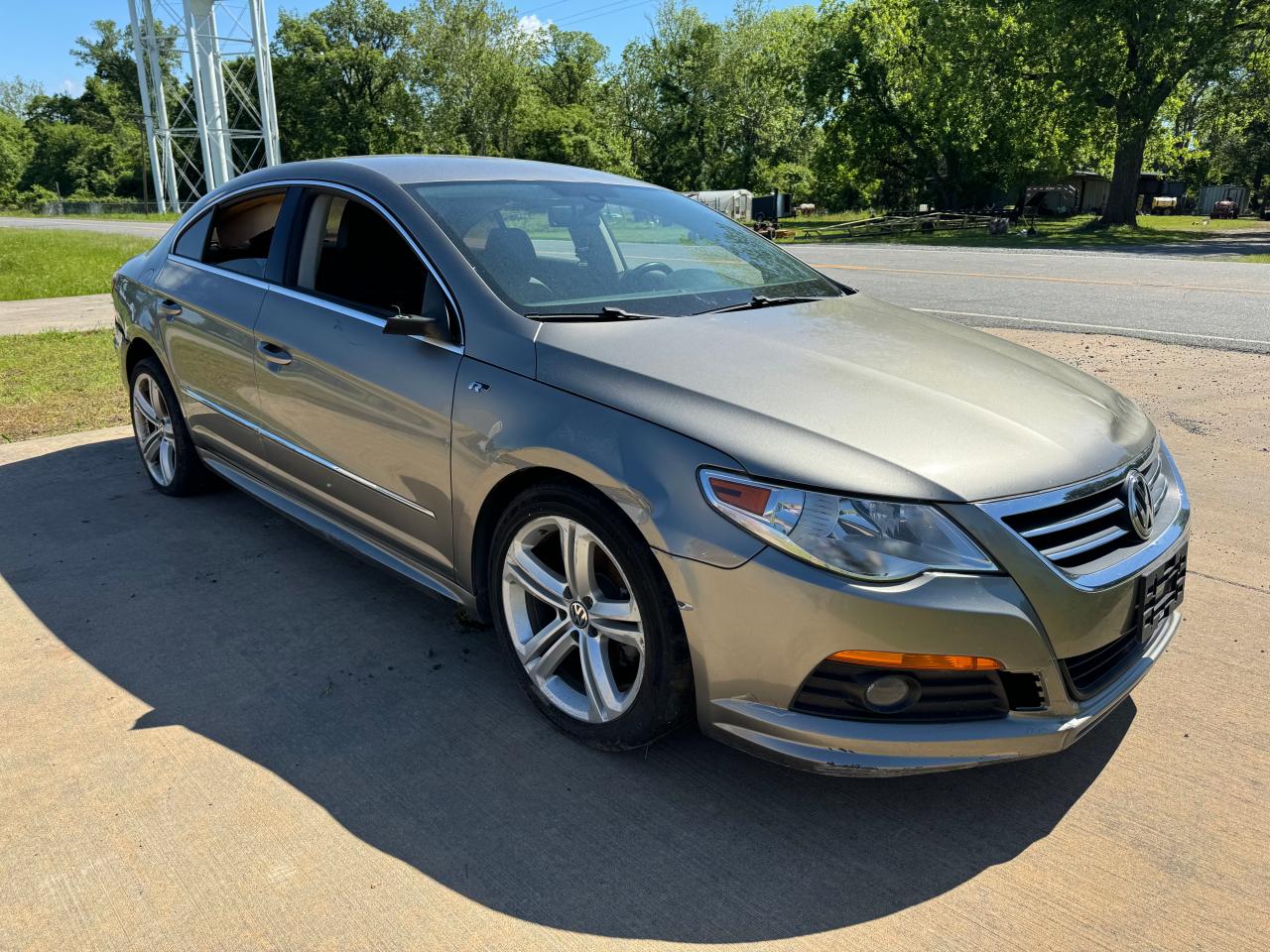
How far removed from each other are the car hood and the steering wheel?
410 mm

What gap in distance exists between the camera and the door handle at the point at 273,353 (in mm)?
3803

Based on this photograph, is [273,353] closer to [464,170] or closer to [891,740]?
[464,170]

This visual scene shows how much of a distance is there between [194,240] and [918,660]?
4149mm

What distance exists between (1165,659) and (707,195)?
137 ft

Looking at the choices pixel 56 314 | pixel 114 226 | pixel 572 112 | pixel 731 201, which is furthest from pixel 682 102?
pixel 56 314

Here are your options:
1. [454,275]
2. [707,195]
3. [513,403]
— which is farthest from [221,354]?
[707,195]

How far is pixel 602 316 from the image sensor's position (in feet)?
10.3

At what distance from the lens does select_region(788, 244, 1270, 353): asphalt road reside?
1020 centimetres

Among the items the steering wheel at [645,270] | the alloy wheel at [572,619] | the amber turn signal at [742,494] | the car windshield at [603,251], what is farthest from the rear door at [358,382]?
the amber turn signal at [742,494]

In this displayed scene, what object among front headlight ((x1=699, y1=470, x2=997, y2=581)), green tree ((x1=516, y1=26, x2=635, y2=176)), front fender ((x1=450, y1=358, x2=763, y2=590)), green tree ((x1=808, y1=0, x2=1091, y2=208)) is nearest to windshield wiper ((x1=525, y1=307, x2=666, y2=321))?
front fender ((x1=450, y1=358, x2=763, y2=590))

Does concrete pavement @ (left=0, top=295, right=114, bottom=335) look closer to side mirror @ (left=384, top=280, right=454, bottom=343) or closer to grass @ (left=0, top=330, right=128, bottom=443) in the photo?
grass @ (left=0, top=330, right=128, bottom=443)

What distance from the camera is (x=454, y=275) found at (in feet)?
10.5

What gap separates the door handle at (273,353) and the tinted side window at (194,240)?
1100mm

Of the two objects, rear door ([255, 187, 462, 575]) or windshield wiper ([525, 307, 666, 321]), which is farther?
rear door ([255, 187, 462, 575])
